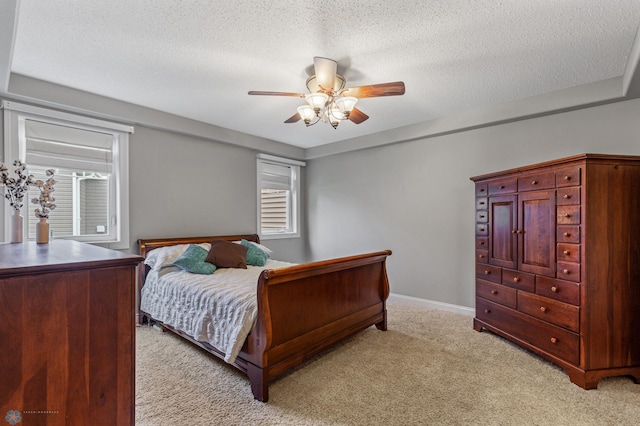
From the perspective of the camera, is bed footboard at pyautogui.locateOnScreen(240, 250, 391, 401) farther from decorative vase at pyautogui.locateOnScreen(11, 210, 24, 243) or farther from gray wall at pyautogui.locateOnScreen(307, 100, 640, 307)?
decorative vase at pyautogui.locateOnScreen(11, 210, 24, 243)

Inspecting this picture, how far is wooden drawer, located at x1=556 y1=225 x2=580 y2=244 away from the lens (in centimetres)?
230

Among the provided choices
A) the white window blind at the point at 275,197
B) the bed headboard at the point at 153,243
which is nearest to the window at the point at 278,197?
the white window blind at the point at 275,197

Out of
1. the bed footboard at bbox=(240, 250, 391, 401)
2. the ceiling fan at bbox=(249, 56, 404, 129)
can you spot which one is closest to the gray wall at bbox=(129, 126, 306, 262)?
the ceiling fan at bbox=(249, 56, 404, 129)

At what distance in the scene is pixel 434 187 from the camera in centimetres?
408

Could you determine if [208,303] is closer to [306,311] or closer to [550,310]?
[306,311]

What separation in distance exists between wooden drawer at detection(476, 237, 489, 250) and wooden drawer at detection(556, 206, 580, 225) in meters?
0.80

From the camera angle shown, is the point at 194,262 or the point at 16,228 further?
the point at 194,262

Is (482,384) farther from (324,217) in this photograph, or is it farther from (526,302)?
(324,217)

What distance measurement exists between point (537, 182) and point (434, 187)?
4.93 ft

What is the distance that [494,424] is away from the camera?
180 centimetres

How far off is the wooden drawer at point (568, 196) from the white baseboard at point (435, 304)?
6.00 feet

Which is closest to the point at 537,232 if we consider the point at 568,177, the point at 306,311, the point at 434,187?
the point at 568,177

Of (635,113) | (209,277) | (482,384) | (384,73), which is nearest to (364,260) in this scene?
(482,384)

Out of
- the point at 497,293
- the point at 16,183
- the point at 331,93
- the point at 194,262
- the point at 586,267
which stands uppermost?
the point at 331,93
